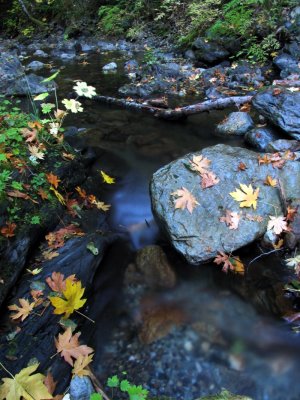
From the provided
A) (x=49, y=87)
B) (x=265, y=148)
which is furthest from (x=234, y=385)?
(x=49, y=87)

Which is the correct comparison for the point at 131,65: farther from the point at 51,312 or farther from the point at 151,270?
the point at 51,312

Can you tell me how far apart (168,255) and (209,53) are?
8.65m

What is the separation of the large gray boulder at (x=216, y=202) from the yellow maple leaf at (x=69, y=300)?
1298mm

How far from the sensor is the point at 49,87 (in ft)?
31.8

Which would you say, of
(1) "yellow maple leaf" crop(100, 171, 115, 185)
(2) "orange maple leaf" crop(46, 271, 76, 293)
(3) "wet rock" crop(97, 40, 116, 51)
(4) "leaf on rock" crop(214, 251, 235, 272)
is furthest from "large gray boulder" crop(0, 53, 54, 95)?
(4) "leaf on rock" crop(214, 251, 235, 272)

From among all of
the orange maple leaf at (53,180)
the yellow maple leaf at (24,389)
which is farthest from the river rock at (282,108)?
the yellow maple leaf at (24,389)

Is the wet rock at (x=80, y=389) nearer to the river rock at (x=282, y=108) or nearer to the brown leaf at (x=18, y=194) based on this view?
the brown leaf at (x=18, y=194)

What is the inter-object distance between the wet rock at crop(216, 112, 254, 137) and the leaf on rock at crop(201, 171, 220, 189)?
2773 mm

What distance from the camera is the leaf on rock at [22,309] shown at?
327cm

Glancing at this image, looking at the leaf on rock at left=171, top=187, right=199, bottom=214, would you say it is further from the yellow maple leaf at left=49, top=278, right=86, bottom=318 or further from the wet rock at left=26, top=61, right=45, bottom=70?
the wet rock at left=26, top=61, right=45, bottom=70

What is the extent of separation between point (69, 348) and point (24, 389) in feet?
2.12

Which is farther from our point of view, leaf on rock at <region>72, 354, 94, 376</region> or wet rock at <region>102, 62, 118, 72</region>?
wet rock at <region>102, 62, 118, 72</region>

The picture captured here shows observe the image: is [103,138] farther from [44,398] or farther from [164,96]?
[44,398]

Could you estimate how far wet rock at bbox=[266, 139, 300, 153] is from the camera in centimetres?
568
